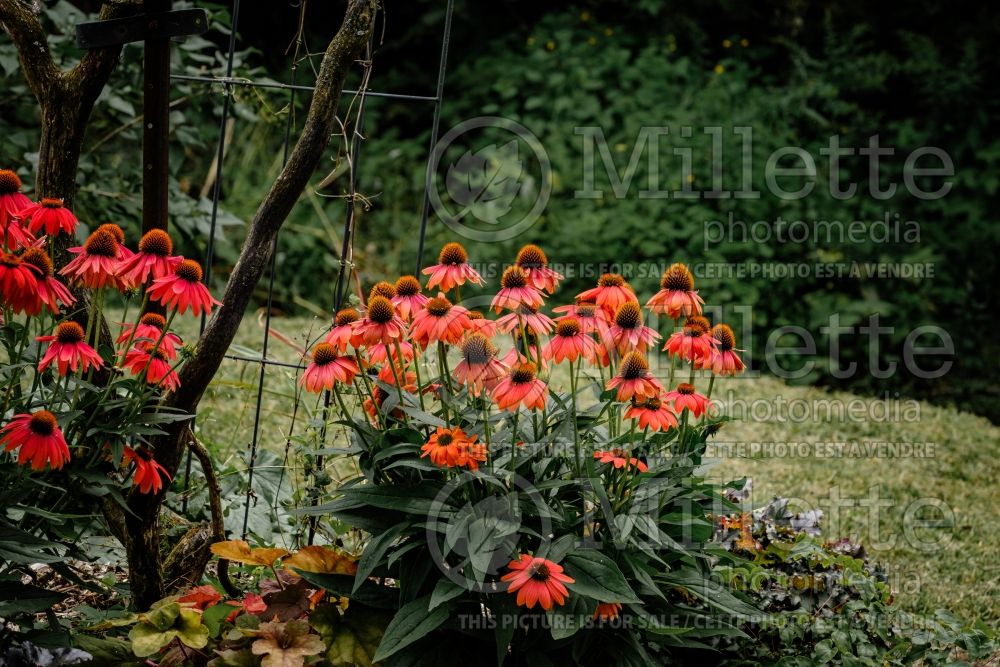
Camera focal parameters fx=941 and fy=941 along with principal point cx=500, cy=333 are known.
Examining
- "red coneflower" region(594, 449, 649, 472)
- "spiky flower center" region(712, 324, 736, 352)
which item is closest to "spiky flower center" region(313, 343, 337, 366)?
"red coneflower" region(594, 449, 649, 472)

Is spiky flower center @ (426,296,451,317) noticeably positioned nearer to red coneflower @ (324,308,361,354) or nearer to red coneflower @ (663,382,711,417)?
red coneflower @ (324,308,361,354)

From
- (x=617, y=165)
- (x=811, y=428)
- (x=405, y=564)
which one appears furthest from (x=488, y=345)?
(x=617, y=165)

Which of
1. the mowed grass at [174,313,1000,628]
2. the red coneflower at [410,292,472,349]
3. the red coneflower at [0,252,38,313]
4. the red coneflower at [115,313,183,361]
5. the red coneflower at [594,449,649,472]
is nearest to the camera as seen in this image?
the red coneflower at [0,252,38,313]

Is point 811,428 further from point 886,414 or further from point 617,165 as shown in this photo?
point 617,165

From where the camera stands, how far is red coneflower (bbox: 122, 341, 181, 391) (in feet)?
5.79

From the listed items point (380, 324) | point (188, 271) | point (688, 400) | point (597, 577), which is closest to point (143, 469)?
point (188, 271)

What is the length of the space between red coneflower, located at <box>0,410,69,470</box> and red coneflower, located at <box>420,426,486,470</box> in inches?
23.4

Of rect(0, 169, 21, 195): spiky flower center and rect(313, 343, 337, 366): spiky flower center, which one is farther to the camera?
rect(313, 343, 337, 366): spiky flower center

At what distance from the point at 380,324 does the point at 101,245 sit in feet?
1.70

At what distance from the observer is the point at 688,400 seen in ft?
5.93

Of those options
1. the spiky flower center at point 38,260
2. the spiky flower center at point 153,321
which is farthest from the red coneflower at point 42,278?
the spiky flower center at point 153,321

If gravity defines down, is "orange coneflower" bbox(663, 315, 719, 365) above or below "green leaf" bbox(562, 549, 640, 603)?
above

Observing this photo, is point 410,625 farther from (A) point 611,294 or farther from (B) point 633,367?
(A) point 611,294

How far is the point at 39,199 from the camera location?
75.0 inches
